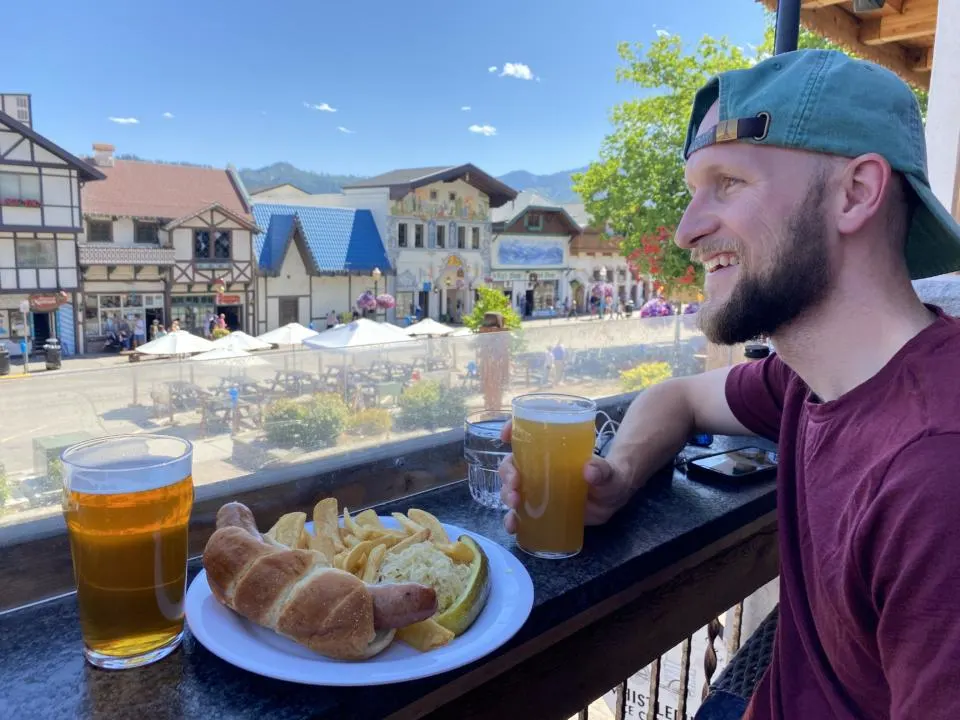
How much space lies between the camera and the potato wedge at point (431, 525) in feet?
3.48

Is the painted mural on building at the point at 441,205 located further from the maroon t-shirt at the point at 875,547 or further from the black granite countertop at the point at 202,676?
the maroon t-shirt at the point at 875,547

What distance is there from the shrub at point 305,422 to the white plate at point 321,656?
0.86 metres

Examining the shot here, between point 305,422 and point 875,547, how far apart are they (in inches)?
58.1

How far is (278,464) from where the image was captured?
151 centimetres

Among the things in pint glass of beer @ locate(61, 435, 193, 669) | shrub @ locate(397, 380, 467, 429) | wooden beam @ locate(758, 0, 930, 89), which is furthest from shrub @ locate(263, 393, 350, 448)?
wooden beam @ locate(758, 0, 930, 89)

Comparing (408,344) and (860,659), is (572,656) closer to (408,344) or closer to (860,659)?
(860,659)

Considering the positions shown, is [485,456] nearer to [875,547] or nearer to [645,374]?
[875,547]

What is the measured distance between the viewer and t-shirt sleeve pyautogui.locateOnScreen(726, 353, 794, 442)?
4.71ft

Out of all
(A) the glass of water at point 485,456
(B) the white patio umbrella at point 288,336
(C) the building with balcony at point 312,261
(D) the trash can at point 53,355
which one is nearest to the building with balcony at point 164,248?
(C) the building with balcony at point 312,261

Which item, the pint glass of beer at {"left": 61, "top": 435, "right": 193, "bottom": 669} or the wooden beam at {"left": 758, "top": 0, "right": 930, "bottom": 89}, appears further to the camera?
the wooden beam at {"left": 758, "top": 0, "right": 930, "bottom": 89}

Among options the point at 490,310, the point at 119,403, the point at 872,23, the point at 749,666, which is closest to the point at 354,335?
the point at 490,310

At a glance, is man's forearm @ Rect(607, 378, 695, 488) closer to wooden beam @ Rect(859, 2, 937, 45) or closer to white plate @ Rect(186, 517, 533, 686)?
white plate @ Rect(186, 517, 533, 686)

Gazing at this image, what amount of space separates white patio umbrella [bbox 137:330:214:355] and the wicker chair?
13968mm

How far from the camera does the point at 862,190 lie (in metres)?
0.94
